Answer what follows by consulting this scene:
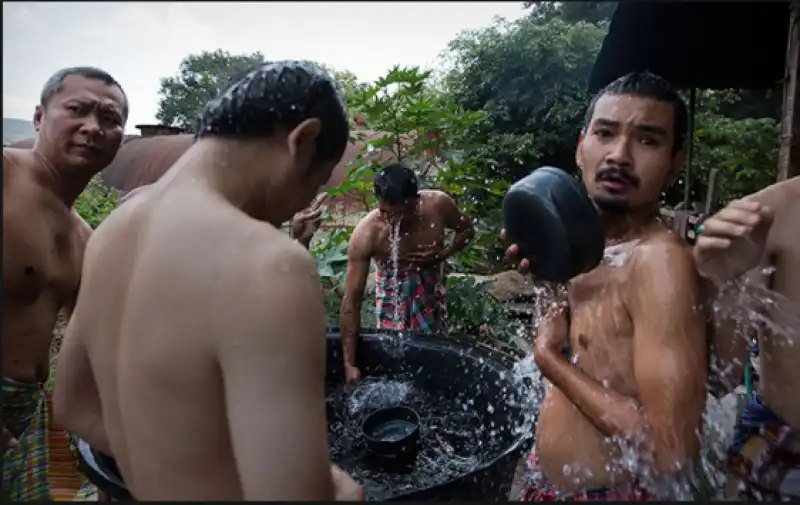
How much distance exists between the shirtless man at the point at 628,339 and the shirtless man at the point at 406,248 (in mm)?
2360

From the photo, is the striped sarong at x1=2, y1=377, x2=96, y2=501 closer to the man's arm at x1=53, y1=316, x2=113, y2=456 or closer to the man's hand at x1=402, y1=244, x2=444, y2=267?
the man's arm at x1=53, y1=316, x2=113, y2=456

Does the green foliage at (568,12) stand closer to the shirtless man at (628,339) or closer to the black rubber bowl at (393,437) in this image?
the black rubber bowl at (393,437)

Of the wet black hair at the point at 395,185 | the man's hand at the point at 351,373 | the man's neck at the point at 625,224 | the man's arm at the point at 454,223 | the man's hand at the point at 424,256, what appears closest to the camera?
the man's neck at the point at 625,224

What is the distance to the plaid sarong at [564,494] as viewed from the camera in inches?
58.8

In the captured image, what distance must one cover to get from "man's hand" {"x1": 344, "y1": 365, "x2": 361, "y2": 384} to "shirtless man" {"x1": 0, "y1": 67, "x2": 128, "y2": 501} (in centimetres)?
158

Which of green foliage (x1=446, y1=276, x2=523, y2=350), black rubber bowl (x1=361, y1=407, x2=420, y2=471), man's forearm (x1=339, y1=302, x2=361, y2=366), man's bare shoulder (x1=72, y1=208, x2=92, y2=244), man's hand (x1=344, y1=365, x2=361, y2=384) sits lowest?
green foliage (x1=446, y1=276, x2=523, y2=350)

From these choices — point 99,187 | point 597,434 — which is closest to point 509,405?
point 597,434

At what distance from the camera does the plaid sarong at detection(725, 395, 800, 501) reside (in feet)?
6.75

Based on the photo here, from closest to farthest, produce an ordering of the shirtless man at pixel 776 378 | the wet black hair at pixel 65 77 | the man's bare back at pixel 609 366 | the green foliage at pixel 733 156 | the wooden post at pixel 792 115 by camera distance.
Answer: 1. the man's bare back at pixel 609 366
2. the shirtless man at pixel 776 378
3. the wet black hair at pixel 65 77
4. the wooden post at pixel 792 115
5. the green foliage at pixel 733 156

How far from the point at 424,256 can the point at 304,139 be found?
3.18 m

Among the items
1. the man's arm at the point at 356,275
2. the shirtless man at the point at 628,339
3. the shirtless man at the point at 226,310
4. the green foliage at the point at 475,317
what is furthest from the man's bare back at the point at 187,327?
the green foliage at the point at 475,317

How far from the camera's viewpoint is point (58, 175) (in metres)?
2.43

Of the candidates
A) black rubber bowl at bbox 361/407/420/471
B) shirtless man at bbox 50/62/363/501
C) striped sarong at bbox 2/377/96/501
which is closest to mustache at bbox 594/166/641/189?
shirtless man at bbox 50/62/363/501

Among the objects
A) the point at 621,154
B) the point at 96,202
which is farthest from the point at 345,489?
the point at 96,202
